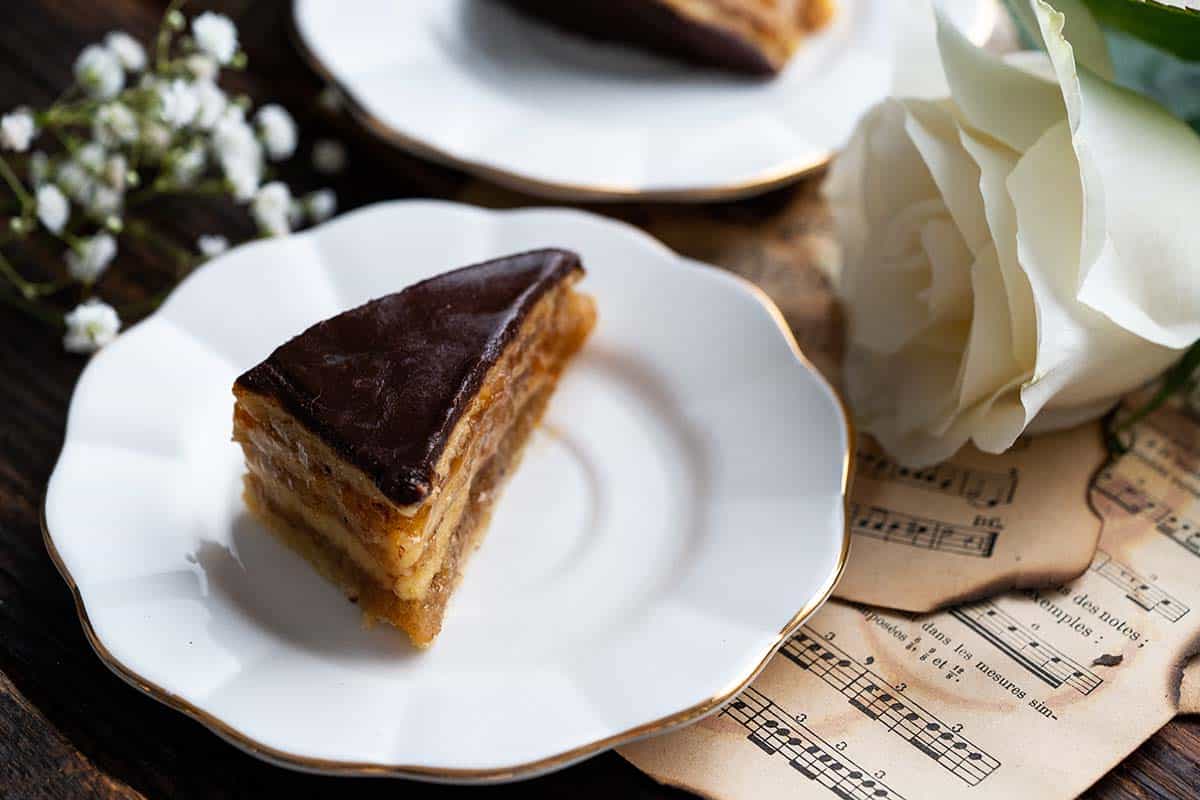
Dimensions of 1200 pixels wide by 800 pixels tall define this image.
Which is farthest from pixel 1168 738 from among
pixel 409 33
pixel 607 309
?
pixel 409 33

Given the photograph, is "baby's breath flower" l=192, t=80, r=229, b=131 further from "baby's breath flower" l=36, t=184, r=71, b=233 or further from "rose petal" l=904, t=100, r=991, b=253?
"rose petal" l=904, t=100, r=991, b=253

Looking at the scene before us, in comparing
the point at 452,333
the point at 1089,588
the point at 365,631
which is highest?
the point at 452,333

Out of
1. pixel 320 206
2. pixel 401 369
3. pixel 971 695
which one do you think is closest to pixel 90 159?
pixel 320 206

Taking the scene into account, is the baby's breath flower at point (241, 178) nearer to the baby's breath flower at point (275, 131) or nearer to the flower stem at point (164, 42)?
the baby's breath flower at point (275, 131)

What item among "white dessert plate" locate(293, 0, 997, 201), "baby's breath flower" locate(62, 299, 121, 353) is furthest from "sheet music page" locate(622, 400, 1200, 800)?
"baby's breath flower" locate(62, 299, 121, 353)

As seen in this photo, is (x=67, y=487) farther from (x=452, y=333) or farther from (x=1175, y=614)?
(x=1175, y=614)
